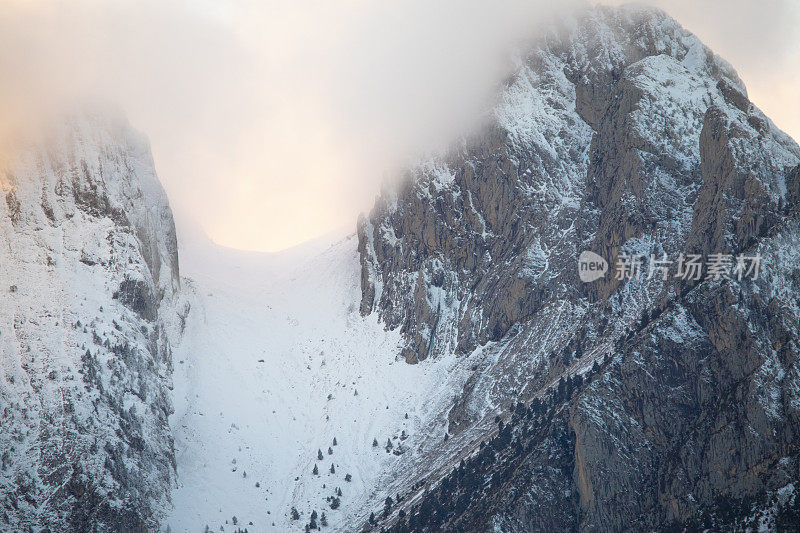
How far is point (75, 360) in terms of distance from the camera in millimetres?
173625

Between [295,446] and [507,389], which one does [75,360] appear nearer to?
[295,446]

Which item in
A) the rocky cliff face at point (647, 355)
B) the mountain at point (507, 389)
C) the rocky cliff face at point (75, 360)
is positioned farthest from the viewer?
the rocky cliff face at point (75, 360)

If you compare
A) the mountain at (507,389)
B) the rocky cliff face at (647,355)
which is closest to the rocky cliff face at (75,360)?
the mountain at (507,389)

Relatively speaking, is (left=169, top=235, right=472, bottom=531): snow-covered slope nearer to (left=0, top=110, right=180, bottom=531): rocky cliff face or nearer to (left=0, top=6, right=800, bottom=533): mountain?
(left=0, top=6, right=800, bottom=533): mountain

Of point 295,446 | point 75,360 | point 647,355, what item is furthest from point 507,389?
point 75,360

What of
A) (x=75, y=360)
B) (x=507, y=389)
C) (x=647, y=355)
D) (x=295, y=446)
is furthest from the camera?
(x=295, y=446)

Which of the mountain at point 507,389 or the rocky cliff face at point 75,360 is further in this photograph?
the rocky cliff face at point 75,360

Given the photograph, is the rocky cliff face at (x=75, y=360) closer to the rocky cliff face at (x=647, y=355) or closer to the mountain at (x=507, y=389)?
the mountain at (x=507, y=389)

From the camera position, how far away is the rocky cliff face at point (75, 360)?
160625 mm

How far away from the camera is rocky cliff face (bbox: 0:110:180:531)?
160625 mm

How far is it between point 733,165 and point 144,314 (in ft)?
353

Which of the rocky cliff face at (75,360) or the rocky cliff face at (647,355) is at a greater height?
the rocky cliff face at (647,355)

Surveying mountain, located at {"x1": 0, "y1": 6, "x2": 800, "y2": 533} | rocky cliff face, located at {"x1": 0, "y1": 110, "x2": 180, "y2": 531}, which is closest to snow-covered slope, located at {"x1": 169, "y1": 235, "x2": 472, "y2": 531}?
mountain, located at {"x1": 0, "y1": 6, "x2": 800, "y2": 533}

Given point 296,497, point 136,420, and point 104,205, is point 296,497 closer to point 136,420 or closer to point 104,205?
point 136,420
